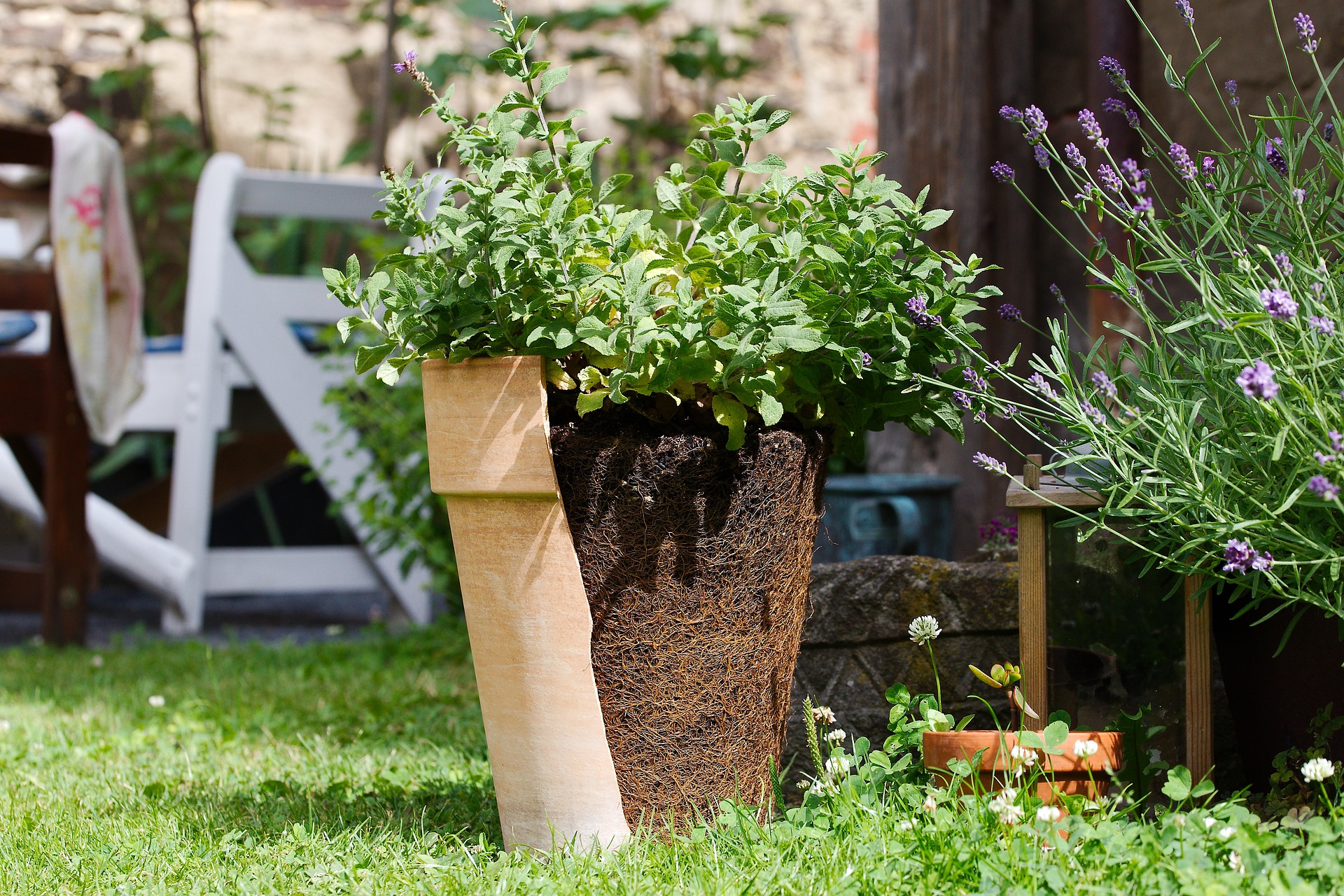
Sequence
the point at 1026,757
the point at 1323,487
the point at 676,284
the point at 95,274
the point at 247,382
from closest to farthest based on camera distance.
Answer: the point at 1323,487
the point at 1026,757
the point at 676,284
the point at 95,274
the point at 247,382

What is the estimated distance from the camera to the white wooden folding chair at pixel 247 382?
359 centimetres

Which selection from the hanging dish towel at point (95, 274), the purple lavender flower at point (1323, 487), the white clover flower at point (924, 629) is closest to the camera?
the purple lavender flower at point (1323, 487)

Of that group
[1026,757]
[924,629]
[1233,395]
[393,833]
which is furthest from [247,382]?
[1233,395]

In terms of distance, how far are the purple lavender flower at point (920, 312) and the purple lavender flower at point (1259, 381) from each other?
347 millimetres

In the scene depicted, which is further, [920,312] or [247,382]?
[247,382]

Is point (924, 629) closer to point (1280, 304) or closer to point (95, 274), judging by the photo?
point (1280, 304)

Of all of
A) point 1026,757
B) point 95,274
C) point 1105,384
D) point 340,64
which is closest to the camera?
point 1105,384

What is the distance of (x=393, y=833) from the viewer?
1426 millimetres

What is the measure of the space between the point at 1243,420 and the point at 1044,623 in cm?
35

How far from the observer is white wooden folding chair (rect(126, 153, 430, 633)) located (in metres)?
3.59

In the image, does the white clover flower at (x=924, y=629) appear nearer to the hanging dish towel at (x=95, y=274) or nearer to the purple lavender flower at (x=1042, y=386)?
the purple lavender flower at (x=1042, y=386)

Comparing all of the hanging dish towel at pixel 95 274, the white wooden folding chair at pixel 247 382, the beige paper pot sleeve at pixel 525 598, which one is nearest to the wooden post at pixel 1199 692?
the beige paper pot sleeve at pixel 525 598

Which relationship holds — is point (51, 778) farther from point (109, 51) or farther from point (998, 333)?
point (109, 51)

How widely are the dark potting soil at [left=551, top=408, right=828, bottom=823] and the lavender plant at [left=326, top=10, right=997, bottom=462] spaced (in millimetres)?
54
